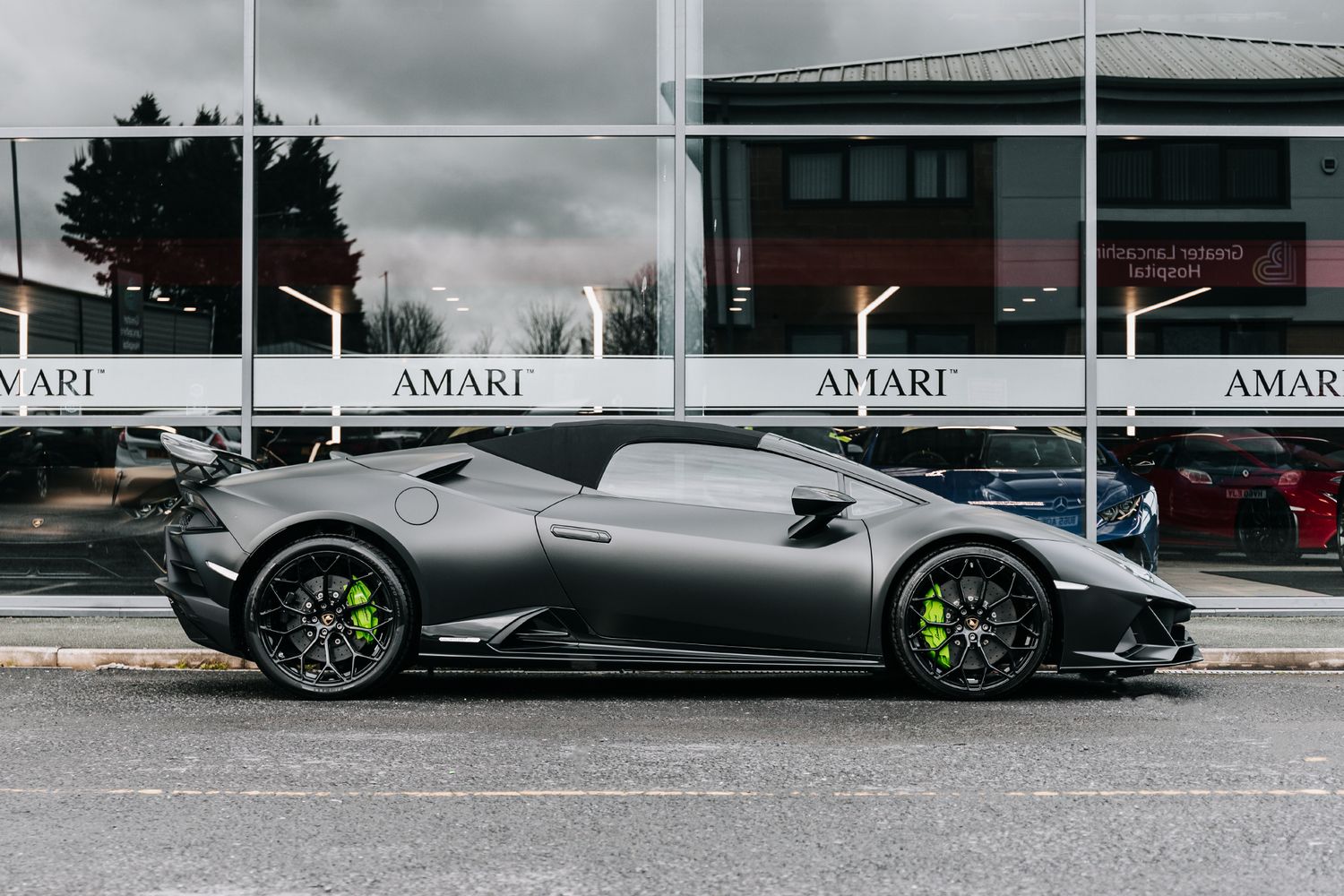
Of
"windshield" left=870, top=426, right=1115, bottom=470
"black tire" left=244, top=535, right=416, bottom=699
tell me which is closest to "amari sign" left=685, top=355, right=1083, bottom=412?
"windshield" left=870, top=426, right=1115, bottom=470

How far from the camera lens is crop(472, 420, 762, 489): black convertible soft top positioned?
6.67 meters

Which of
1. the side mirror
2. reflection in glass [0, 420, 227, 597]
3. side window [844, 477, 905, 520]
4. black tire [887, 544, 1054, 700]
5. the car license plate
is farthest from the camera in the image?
the car license plate

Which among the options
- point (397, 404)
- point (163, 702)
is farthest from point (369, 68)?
point (163, 702)

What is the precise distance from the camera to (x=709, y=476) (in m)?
6.67

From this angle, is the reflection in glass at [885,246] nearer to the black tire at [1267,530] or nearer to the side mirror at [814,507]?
the black tire at [1267,530]

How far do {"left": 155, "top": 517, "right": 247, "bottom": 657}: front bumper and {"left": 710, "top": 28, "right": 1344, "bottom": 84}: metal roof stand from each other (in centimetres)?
557

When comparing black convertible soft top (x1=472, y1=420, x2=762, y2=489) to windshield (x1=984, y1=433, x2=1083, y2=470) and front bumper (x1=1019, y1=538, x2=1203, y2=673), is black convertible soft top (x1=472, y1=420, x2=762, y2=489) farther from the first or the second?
windshield (x1=984, y1=433, x2=1083, y2=470)

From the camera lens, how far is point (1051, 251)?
33.5 feet

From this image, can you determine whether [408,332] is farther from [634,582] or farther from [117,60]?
[634,582]

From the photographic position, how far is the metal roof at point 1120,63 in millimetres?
10320

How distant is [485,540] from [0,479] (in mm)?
5242

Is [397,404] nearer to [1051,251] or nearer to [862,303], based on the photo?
[862,303]

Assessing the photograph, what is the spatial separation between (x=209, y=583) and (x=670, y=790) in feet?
9.30

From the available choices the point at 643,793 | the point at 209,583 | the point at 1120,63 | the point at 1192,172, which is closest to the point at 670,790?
the point at 643,793
